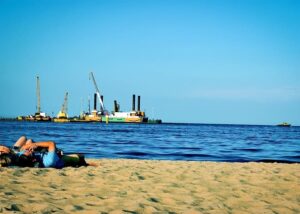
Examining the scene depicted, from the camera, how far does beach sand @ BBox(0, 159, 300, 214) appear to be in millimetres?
4578

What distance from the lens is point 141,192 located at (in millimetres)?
5633

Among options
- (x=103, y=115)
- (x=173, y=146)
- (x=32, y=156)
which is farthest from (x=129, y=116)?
(x=32, y=156)

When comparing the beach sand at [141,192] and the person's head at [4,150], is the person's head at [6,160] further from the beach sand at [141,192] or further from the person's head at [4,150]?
the beach sand at [141,192]

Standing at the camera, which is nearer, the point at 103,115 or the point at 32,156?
the point at 32,156

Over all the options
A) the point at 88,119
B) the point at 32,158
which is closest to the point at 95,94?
the point at 88,119

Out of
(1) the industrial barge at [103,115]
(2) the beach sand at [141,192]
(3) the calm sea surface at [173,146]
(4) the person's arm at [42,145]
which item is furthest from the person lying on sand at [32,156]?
(1) the industrial barge at [103,115]

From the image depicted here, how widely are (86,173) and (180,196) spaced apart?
276 centimetres

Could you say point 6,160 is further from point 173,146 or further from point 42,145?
point 173,146

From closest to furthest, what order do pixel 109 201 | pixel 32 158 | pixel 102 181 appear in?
1. pixel 109 201
2. pixel 102 181
3. pixel 32 158

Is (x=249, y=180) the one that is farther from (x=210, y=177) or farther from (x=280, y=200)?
(x=280, y=200)

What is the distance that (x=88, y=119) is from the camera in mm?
131125

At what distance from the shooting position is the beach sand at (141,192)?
4.58m

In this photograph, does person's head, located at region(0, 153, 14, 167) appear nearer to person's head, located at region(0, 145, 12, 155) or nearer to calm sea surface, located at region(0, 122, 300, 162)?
person's head, located at region(0, 145, 12, 155)

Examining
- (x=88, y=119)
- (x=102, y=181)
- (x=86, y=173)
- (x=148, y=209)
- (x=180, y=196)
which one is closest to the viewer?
(x=148, y=209)
